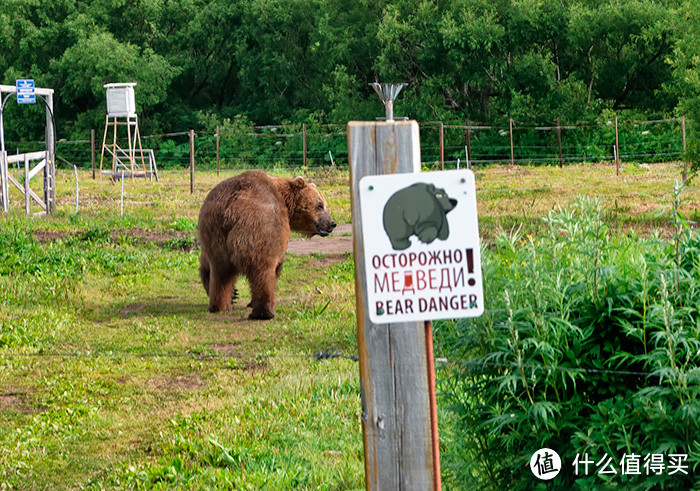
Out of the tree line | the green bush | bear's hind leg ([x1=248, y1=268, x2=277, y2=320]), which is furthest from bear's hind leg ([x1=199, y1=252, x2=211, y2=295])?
the tree line

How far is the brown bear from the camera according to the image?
30.5 ft

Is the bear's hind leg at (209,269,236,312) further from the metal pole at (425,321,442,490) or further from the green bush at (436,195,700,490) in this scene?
the metal pole at (425,321,442,490)

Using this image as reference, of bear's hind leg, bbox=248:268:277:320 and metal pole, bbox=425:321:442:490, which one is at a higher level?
metal pole, bbox=425:321:442:490

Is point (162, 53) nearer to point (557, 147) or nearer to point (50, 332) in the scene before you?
point (557, 147)

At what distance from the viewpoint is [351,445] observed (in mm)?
5277

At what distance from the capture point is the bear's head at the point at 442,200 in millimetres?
2861

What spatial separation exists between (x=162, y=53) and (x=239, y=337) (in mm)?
37231

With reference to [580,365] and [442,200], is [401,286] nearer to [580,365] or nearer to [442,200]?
[442,200]

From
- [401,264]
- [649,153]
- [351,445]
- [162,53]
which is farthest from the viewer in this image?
[162,53]

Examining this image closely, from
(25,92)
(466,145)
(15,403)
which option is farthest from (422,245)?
(466,145)

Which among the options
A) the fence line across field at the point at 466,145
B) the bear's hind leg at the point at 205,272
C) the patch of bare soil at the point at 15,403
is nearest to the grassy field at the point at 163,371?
the patch of bare soil at the point at 15,403

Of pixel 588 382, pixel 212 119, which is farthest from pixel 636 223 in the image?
pixel 212 119

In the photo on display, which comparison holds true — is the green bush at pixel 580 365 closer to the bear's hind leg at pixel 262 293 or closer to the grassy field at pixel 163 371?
the grassy field at pixel 163 371

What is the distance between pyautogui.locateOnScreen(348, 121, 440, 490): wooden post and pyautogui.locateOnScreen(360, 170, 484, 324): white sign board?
0.10 m
